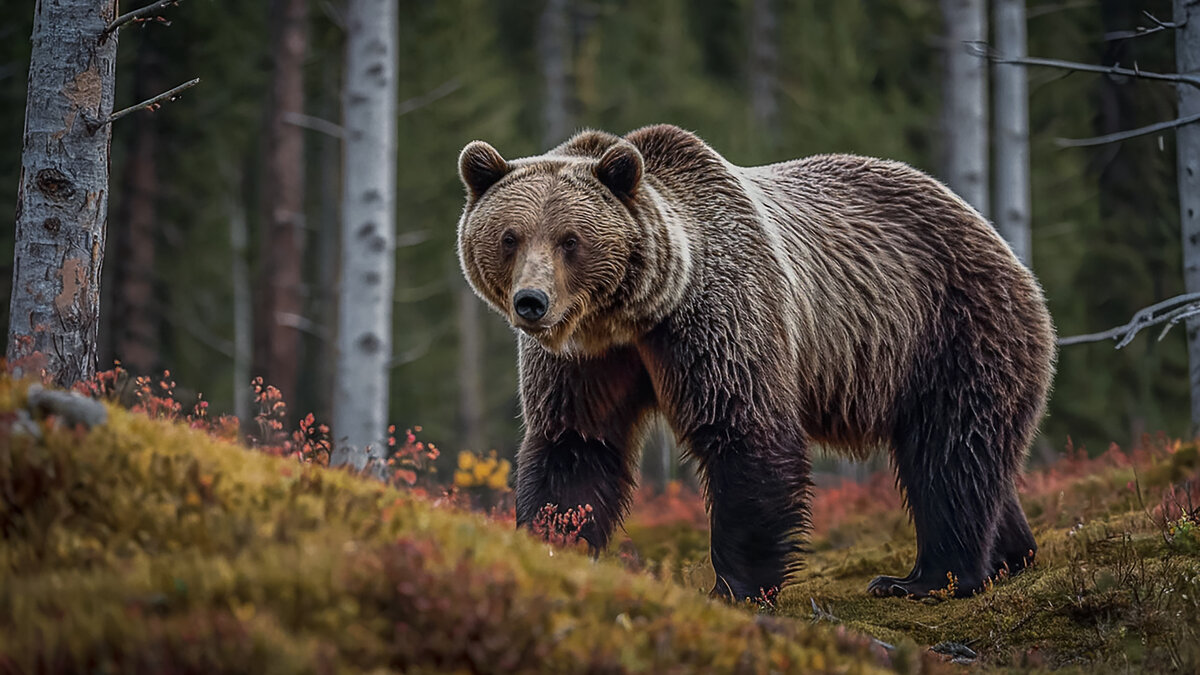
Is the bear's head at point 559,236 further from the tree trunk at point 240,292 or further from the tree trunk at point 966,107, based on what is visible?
the tree trunk at point 240,292

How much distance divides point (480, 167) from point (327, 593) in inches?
128

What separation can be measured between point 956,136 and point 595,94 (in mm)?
13243

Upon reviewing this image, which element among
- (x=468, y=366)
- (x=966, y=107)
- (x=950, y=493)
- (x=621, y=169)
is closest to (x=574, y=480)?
(x=621, y=169)

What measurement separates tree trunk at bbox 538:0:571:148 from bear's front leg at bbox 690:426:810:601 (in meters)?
16.7

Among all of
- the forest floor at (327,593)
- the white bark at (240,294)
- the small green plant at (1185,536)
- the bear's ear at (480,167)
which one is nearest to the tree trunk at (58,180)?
the forest floor at (327,593)

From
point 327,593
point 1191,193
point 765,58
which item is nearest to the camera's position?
point 327,593

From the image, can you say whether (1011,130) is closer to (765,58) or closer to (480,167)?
(480,167)

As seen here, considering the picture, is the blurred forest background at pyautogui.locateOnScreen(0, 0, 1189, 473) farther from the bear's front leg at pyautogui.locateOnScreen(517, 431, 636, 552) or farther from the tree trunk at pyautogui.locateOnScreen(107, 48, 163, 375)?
the bear's front leg at pyautogui.locateOnScreen(517, 431, 636, 552)

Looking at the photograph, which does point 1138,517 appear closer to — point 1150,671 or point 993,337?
point 993,337

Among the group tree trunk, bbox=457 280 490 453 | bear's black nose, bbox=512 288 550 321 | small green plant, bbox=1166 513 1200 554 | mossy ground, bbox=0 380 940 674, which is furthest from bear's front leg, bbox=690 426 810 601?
tree trunk, bbox=457 280 490 453

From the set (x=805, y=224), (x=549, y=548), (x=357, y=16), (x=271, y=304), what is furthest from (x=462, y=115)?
(x=549, y=548)

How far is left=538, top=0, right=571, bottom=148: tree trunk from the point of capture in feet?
73.3

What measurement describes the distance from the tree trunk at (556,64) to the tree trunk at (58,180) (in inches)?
658

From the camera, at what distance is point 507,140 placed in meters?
21.9
